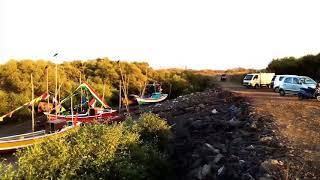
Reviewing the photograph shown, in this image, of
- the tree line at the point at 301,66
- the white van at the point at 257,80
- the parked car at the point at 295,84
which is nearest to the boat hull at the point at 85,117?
the parked car at the point at 295,84

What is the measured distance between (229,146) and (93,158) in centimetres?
786

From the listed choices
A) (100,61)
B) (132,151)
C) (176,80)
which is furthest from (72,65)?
(132,151)

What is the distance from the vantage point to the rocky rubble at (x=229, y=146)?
18370 mm

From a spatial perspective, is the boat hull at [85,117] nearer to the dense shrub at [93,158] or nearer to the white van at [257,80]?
the dense shrub at [93,158]

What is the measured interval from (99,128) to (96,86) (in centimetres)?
4634

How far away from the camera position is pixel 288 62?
6412cm

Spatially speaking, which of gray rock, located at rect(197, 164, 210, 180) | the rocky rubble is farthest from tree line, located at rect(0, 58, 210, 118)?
gray rock, located at rect(197, 164, 210, 180)

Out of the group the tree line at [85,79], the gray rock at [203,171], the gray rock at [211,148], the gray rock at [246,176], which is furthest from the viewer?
the tree line at [85,79]

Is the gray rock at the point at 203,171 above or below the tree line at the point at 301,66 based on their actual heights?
below

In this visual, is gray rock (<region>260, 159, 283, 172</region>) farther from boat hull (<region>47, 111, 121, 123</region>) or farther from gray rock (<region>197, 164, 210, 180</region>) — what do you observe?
boat hull (<region>47, 111, 121, 123</region>)

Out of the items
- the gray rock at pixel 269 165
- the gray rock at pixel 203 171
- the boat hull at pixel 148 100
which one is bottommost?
the boat hull at pixel 148 100

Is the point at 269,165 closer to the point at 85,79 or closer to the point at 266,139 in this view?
the point at 266,139

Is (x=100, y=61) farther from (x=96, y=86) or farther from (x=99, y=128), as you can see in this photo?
(x=99, y=128)

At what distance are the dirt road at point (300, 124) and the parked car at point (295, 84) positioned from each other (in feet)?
15.8
